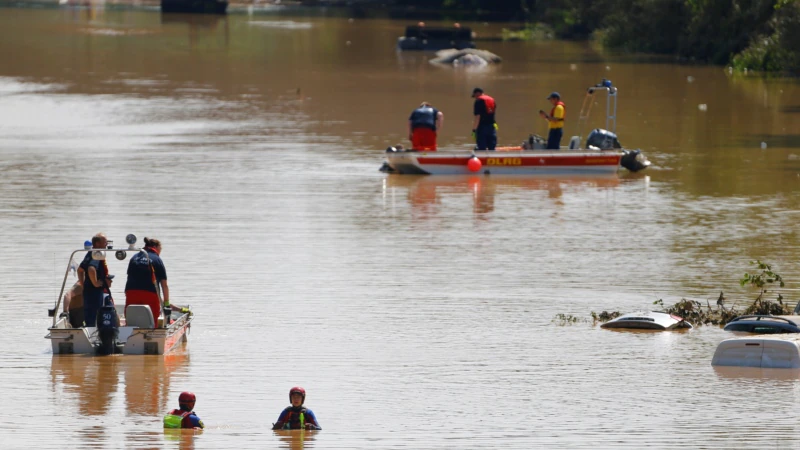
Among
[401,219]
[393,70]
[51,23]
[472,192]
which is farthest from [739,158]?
[51,23]

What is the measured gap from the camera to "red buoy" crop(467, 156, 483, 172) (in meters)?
30.7

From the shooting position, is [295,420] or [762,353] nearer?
[295,420]

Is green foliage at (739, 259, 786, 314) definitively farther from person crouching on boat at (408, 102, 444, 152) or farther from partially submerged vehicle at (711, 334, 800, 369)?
person crouching on boat at (408, 102, 444, 152)

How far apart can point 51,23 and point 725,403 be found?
251 feet

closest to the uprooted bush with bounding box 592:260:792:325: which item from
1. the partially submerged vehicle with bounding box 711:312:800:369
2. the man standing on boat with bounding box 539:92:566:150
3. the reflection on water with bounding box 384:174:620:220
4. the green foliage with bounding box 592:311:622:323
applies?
the green foliage with bounding box 592:311:622:323

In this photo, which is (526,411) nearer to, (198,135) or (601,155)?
(601,155)

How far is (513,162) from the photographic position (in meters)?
30.7

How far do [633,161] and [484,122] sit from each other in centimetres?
349

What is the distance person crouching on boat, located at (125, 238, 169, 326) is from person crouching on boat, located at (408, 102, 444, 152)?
14306 mm

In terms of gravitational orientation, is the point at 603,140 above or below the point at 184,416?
above

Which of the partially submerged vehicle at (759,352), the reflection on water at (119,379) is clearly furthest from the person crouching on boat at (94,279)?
the partially submerged vehicle at (759,352)

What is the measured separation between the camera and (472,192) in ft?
96.8

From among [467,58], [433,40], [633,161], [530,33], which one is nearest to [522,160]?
[633,161]

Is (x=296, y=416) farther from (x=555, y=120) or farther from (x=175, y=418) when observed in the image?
(x=555, y=120)
